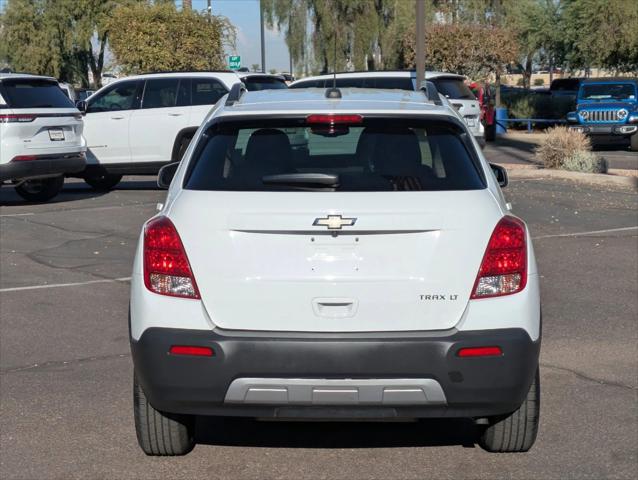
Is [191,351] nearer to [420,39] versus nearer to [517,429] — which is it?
[517,429]

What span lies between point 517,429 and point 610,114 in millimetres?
25409

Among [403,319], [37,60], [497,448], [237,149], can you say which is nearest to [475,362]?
[403,319]

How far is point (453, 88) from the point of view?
929 inches

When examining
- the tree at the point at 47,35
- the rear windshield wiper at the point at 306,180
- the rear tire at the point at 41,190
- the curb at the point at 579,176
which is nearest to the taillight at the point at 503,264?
the rear windshield wiper at the point at 306,180

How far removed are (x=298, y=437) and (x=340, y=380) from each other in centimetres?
134

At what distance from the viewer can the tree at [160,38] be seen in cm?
3105

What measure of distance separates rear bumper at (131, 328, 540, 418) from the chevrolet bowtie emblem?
45 cm

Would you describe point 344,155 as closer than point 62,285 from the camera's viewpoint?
Yes

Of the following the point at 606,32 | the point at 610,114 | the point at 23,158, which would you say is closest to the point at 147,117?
the point at 23,158

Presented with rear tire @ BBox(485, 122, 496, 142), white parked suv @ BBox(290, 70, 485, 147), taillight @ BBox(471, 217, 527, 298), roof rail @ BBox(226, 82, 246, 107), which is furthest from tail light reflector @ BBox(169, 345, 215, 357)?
rear tire @ BBox(485, 122, 496, 142)

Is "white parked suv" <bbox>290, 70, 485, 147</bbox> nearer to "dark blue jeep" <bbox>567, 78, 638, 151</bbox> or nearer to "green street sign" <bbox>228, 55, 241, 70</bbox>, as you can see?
"dark blue jeep" <bbox>567, 78, 638, 151</bbox>

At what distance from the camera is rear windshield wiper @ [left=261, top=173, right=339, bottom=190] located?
4.62m

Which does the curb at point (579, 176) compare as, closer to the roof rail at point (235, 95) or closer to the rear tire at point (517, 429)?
the roof rail at point (235, 95)

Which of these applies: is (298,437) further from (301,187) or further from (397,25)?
(397,25)
